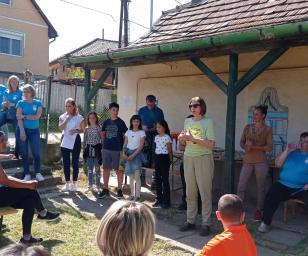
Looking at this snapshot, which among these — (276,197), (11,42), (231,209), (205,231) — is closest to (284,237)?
(276,197)

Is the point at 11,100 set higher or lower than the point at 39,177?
higher

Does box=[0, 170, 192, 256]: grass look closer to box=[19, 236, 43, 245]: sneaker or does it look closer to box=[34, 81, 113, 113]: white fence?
box=[19, 236, 43, 245]: sneaker

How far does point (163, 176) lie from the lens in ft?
22.0

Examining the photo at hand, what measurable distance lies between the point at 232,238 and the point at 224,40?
331 cm

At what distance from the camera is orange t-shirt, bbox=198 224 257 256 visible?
2.97 meters

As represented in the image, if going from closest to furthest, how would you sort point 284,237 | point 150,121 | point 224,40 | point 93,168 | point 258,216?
point 284,237
point 224,40
point 258,216
point 150,121
point 93,168

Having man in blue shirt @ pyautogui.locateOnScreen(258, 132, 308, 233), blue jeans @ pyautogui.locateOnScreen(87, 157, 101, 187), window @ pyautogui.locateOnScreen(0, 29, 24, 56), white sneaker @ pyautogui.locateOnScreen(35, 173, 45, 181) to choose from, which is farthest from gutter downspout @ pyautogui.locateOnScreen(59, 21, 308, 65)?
window @ pyautogui.locateOnScreen(0, 29, 24, 56)

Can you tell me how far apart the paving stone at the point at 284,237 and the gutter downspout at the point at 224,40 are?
246 centimetres

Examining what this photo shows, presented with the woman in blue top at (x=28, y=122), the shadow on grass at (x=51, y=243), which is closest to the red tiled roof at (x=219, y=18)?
the woman in blue top at (x=28, y=122)

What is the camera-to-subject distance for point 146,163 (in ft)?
25.0

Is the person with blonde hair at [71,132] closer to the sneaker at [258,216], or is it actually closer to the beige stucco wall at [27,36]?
the sneaker at [258,216]

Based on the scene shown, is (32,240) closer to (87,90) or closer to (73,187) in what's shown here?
(73,187)

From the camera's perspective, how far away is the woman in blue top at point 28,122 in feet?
24.2

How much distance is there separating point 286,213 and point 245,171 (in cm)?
82
